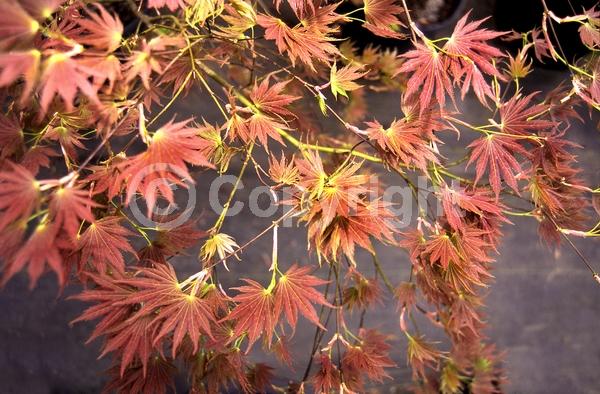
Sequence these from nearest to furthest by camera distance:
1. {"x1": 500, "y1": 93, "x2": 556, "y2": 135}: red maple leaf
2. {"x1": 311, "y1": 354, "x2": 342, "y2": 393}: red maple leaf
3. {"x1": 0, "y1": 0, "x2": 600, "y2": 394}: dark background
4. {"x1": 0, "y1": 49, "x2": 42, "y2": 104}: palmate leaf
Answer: {"x1": 0, "y1": 49, "x2": 42, "y2": 104}: palmate leaf, {"x1": 500, "y1": 93, "x2": 556, "y2": 135}: red maple leaf, {"x1": 311, "y1": 354, "x2": 342, "y2": 393}: red maple leaf, {"x1": 0, "y1": 0, "x2": 600, "y2": 394}: dark background

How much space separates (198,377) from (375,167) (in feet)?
3.15

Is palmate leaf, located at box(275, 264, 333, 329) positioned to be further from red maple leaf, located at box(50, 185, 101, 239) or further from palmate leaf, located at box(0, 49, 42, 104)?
palmate leaf, located at box(0, 49, 42, 104)

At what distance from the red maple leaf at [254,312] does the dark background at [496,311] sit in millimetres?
746

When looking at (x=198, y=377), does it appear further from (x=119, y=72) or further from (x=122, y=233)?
(x=119, y=72)

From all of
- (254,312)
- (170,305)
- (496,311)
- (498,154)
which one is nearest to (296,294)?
(254,312)

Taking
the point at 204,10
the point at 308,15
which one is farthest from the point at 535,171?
the point at 204,10

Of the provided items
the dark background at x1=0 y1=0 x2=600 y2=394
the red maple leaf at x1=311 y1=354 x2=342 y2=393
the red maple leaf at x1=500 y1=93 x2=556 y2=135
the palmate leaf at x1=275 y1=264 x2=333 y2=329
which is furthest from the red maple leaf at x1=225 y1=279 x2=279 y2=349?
the dark background at x1=0 y1=0 x2=600 y2=394

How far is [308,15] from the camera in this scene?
85 cm

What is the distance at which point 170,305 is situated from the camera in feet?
2.46

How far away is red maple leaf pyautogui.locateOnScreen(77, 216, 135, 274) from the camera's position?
2.46ft

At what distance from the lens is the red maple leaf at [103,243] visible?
75 cm

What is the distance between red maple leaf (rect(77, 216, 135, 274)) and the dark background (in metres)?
0.78

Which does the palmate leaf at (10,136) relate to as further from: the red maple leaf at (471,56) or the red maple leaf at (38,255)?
the red maple leaf at (471,56)

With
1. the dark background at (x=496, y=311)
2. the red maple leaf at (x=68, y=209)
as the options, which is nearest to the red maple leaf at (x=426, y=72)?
the red maple leaf at (x=68, y=209)
